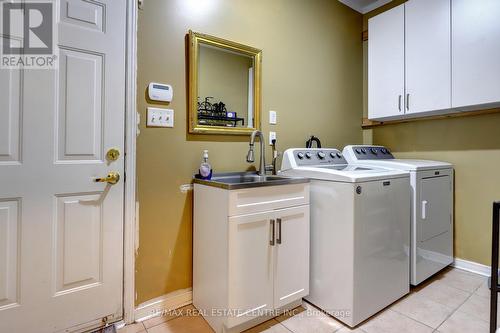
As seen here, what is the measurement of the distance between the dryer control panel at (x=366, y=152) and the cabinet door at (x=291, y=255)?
961 mm

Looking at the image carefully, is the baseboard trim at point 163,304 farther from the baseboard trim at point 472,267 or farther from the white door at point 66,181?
the baseboard trim at point 472,267

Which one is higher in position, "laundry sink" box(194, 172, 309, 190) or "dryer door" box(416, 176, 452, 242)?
"laundry sink" box(194, 172, 309, 190)

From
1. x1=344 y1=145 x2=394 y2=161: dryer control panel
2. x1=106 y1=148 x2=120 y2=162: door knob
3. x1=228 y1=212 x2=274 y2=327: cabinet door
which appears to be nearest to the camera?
x1=228 y1=212 x2=274 y2=327: cabinet door

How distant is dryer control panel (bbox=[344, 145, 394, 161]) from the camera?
94.8 inches

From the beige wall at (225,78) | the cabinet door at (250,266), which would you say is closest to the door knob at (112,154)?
the beige wall at (225,78)

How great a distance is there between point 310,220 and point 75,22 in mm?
1803

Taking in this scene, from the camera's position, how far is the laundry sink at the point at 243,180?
4.76 feet

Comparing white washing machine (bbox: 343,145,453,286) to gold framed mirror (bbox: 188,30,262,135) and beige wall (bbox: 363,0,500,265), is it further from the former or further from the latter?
gold framed mirror (bbox: 188,30,262,135)

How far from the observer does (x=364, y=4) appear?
114 inches

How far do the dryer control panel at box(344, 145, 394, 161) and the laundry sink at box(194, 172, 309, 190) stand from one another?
870mm

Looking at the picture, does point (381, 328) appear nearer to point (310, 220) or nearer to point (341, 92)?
point (310, 220)


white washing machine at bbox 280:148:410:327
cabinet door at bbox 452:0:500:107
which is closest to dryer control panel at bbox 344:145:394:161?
white washing machine at bbox 280:148:410:327

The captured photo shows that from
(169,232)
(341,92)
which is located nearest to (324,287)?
(169,232)

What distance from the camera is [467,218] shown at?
2.33 m
